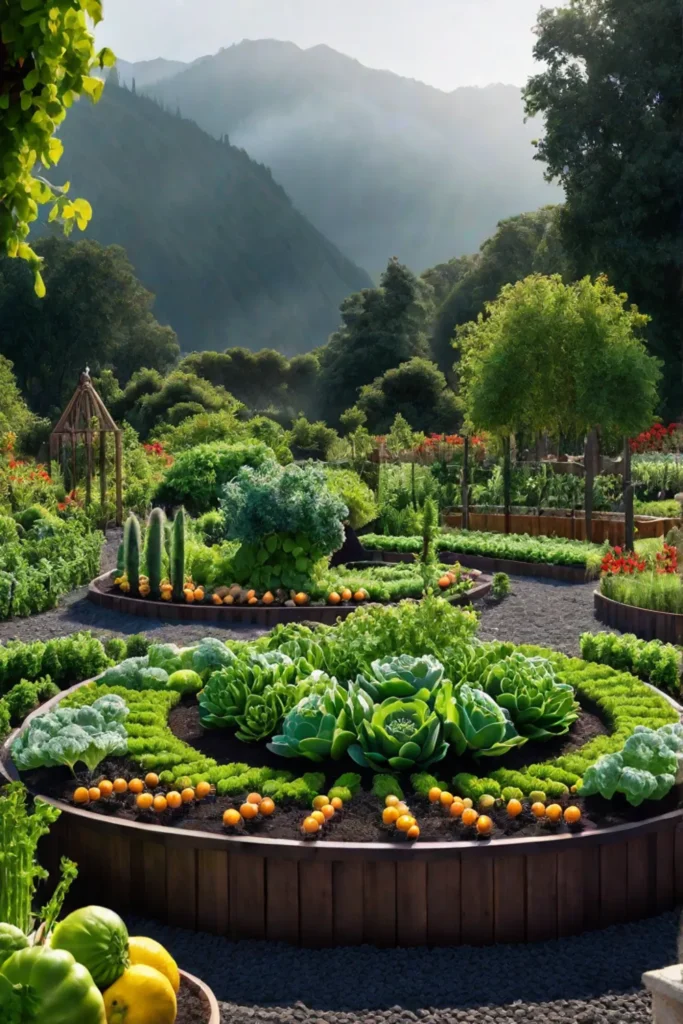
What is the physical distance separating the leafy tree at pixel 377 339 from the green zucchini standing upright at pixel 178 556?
31.0 m

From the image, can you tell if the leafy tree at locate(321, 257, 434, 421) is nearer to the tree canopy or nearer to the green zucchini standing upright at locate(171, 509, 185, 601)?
the tree canopy

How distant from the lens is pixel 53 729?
15.6ft

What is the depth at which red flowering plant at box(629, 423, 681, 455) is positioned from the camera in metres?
21.5

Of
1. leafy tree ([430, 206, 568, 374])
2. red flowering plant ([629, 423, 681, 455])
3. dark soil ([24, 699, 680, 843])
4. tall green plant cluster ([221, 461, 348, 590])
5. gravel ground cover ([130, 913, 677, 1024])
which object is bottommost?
gravel ground cover ([130, 913, 677, 1024])

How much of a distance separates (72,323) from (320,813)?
47.7 m

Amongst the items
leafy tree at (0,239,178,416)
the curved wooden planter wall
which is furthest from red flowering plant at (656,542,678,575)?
leafy tree at (0,239,178,416)

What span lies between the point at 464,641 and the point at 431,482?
34.5ft

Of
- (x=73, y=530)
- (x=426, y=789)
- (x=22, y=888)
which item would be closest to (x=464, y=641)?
(x=426, y=789)

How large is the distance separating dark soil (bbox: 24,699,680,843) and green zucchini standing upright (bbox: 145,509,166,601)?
17.6 feet

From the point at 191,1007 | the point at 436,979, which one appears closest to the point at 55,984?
the point at 191,1007

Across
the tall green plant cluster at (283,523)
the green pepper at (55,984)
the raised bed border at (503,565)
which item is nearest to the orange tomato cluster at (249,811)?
the green pepper at (55,984)

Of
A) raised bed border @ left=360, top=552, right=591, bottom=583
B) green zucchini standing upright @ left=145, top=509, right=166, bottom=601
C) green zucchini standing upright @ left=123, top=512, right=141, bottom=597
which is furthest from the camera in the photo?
raised bed border @ left=360, top=552, right=591, bottom=583

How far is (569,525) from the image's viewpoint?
1434 centimetres

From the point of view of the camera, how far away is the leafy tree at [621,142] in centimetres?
2939
